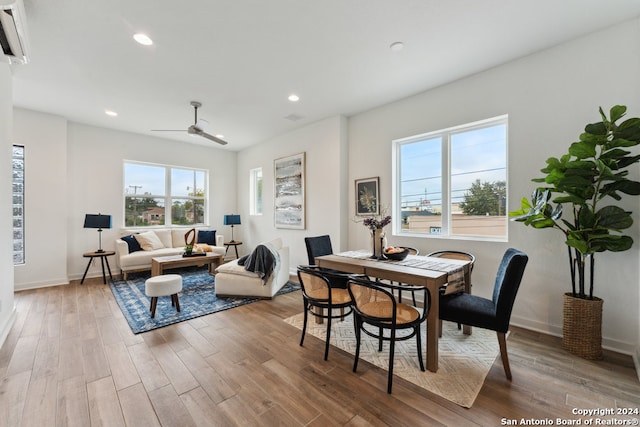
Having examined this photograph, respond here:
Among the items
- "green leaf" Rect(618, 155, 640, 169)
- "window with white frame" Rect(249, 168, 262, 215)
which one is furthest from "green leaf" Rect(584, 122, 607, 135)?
"window with white frame" Rect(249, 168, 262, 215)

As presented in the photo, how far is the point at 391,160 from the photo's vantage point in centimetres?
412

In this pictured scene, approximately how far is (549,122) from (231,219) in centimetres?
626

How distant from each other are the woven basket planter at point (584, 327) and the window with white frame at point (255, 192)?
5.95m

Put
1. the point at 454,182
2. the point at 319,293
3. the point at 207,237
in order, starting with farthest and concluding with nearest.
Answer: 1. the point at 207,237
2. the point at 454,182
3. the point at 319,293

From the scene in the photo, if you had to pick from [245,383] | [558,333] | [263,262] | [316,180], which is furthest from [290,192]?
[558,333]

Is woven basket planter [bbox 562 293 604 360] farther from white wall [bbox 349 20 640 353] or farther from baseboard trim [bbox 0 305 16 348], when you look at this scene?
baseboard trim [bbox 0 305 16 348]

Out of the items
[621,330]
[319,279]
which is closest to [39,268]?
[319,279]

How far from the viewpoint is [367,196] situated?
439 centimetres

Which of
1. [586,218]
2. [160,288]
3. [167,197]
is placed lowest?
[160,288]

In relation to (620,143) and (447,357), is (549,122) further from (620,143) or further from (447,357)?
(447,357)

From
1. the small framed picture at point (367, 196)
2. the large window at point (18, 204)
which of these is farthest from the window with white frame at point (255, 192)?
the large window at point (18, 204)

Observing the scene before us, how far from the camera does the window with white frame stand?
6820mm

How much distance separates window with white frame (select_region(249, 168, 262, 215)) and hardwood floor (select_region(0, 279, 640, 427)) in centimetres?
424

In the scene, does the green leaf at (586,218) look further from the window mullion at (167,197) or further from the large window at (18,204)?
the large window at (18,204)
